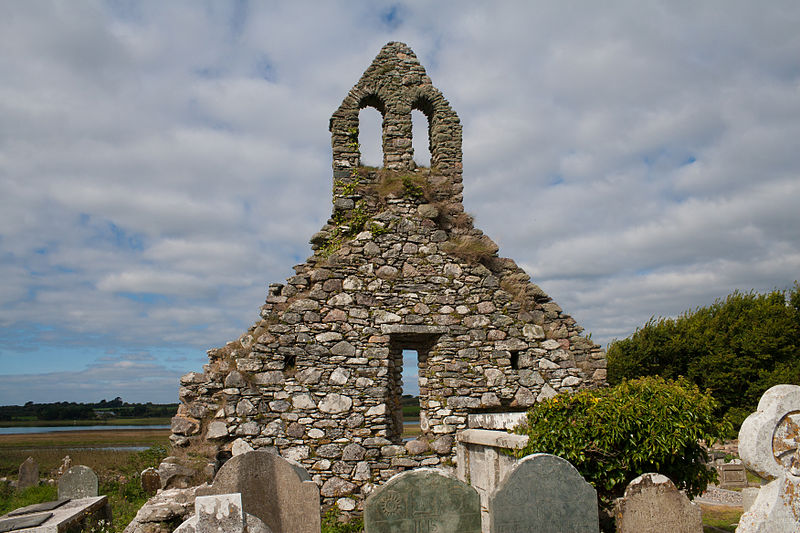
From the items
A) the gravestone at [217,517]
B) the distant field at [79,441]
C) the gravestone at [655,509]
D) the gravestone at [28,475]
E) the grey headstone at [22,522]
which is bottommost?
the distant field at [79,441]

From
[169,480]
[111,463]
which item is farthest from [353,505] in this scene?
[111,463]

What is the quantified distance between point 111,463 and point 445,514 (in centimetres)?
1563

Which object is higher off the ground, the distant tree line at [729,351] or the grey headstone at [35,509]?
the distant tree line at [729,351]

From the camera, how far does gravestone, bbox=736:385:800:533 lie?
14.8ft

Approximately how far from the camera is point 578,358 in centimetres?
962

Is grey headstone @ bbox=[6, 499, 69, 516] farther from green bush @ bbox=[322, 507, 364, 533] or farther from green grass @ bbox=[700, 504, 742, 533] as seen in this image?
green grass @ bbox=[700, 504, 742, 533]

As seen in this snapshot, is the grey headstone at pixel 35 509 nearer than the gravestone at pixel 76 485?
Yes

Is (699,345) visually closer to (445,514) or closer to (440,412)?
(440,412)

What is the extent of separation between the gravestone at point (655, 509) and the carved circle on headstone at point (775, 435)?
1375 millimetres

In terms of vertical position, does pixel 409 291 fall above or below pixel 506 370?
above

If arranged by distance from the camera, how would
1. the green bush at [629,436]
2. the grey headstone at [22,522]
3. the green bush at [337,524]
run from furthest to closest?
the green bush at [337,524] < the grey headstone at [22,522] < the green bush at [629,436]

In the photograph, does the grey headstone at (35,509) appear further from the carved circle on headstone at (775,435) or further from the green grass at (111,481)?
the carved circle on headstone at (775,435)

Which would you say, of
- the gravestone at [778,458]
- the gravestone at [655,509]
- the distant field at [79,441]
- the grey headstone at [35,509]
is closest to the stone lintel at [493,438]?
the gravestone at [655,509]

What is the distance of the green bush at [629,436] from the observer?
6.94 m
